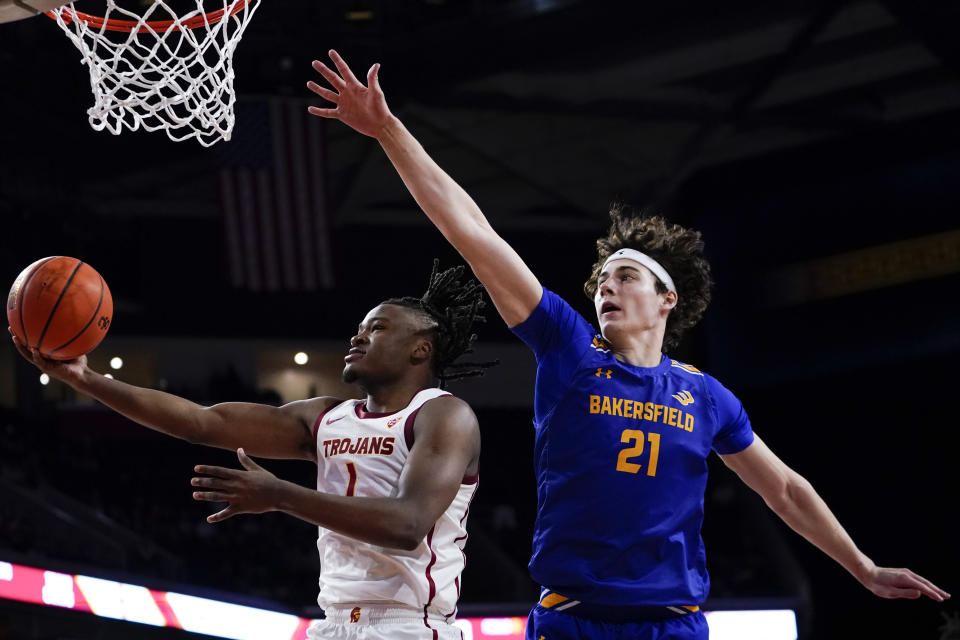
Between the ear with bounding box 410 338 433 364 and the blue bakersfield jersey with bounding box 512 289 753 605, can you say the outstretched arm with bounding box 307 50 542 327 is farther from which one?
the ear with bounding box 410 338 433 364

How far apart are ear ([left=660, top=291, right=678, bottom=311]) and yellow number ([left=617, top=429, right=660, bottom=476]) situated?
54cm

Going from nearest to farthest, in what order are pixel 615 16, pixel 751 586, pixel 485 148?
pixel 615 16
pixel 751 586
pixel 485 148

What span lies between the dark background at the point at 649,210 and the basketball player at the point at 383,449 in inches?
257

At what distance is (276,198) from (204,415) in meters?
9.30

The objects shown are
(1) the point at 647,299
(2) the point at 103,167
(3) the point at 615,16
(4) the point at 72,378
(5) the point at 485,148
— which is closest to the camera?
(4) the point at 72,378

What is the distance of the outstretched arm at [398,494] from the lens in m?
2.54

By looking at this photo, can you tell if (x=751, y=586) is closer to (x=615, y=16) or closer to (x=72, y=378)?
(x=615, y=16)

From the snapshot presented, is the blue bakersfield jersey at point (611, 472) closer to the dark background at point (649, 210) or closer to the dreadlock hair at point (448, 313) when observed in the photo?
the dreadlock hair at point (448, 313)

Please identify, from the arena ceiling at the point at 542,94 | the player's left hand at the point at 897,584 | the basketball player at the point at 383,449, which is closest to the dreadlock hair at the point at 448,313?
the basketball player at the point at 383,449

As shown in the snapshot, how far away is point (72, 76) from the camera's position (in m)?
12.0

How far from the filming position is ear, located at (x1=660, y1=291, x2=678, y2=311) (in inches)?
146

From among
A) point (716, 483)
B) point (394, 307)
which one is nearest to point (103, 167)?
point (716, 483)

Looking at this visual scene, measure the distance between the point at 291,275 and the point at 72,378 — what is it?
9937 mm

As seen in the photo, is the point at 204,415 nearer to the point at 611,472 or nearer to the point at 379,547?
the point at 379,547
